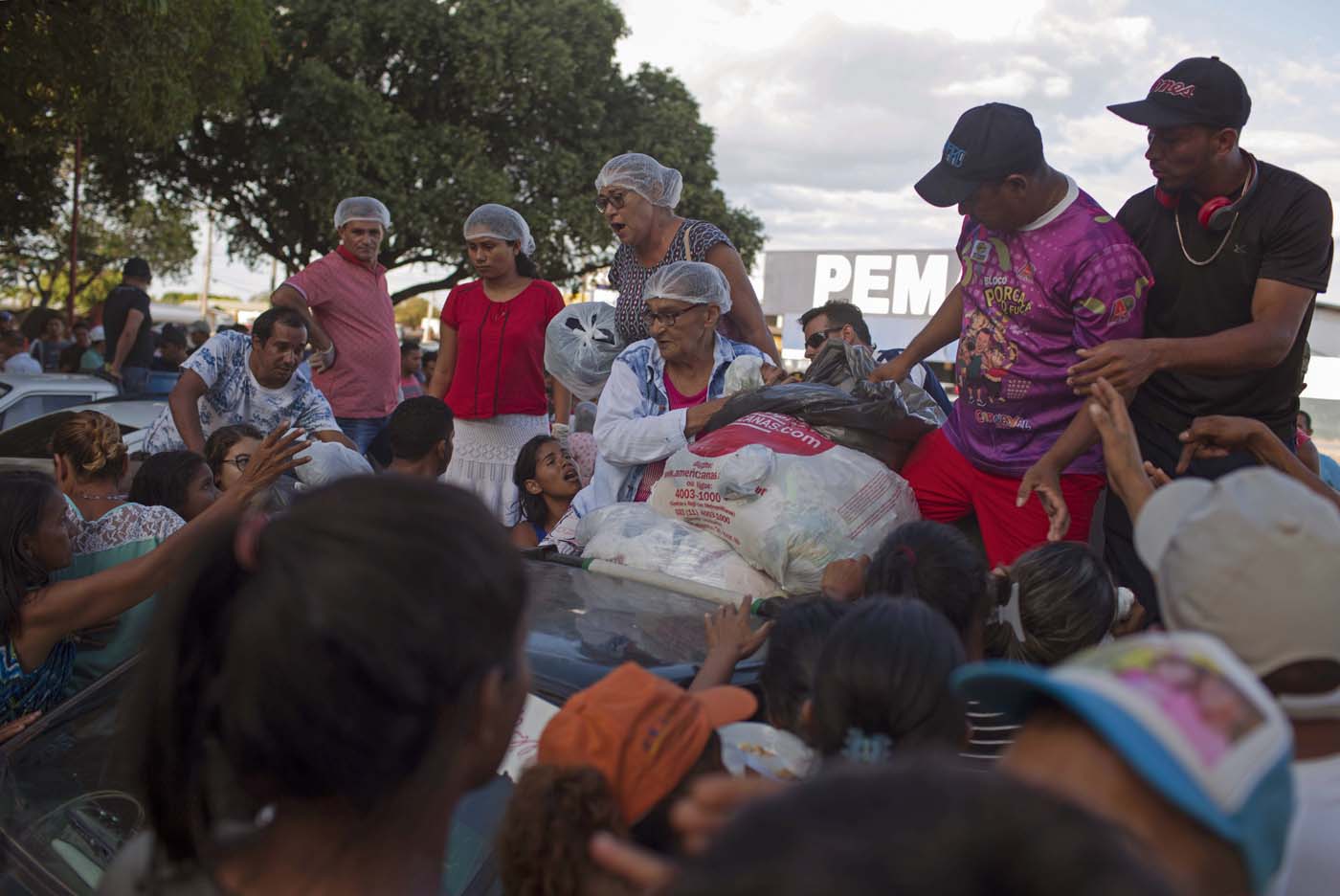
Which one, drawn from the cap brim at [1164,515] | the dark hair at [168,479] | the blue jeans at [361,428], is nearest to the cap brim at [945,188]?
the cap brim at [1164,515]

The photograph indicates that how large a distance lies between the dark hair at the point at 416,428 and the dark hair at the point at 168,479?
2.70 ft

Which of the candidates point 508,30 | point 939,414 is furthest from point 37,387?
point 508,30

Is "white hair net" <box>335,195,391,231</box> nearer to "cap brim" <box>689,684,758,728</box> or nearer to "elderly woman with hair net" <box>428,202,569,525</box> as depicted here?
"elderly woman with hair net" <box>428,202,569,525</box>

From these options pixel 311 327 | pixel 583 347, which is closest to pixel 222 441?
pixel 311 327

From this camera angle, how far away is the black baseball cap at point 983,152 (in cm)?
313

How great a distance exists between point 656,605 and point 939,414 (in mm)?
1712

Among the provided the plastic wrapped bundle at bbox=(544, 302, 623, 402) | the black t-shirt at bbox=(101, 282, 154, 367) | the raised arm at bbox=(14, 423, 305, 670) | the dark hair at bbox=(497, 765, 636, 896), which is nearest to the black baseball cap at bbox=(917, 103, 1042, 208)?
the raised arm at bbox=(14, 423, 305, 670)

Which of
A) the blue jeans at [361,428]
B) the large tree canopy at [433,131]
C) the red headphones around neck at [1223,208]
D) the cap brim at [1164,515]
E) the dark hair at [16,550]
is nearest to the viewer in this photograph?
the cap brim at [1164,515]

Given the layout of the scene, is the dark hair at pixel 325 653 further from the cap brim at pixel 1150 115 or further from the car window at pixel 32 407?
the car window at pixel 32 407

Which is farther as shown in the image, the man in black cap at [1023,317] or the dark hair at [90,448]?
the dark hair at [90,448]

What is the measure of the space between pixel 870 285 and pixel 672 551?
1522cm

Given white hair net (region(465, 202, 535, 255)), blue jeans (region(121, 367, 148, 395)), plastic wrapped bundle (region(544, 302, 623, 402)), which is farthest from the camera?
blue jeans (region(121, 367, 148, 395))

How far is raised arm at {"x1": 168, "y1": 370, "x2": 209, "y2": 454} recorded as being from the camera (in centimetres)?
511

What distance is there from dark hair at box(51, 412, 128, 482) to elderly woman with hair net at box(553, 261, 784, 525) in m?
1.48
